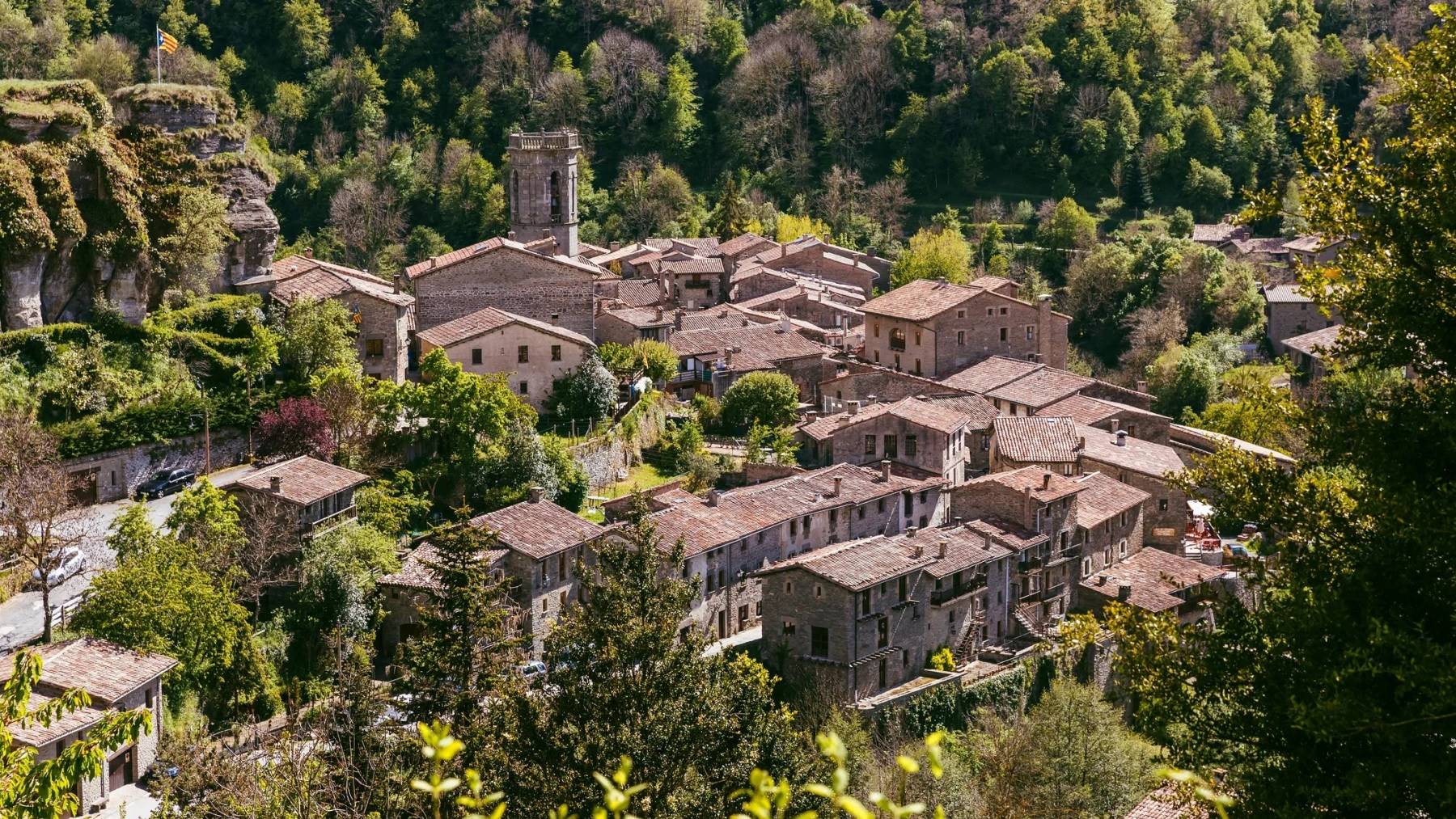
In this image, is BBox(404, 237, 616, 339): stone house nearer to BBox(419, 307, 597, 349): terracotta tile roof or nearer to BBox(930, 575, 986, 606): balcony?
BBox(419, 307, 597, 349): terracotta tile roof

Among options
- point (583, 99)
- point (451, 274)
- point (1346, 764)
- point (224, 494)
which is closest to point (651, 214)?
point (583, 99)

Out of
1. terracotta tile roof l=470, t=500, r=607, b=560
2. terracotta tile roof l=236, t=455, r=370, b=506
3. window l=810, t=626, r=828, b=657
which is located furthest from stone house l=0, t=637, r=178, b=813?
window l=810, t=626, r=828, b=657

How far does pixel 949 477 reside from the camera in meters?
46.5

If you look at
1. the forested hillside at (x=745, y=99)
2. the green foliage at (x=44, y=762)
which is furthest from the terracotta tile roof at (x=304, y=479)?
the forested hillside at (x=745, y=99)

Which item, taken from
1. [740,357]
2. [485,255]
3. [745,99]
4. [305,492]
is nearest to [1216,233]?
[745,99]

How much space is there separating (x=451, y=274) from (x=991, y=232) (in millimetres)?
31634

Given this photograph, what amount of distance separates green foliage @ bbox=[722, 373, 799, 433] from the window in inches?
482

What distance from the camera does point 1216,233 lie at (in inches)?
3017

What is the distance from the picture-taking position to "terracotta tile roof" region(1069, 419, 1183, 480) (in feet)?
154

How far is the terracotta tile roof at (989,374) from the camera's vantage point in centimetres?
5281

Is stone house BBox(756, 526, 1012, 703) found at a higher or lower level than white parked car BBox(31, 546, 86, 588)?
lower

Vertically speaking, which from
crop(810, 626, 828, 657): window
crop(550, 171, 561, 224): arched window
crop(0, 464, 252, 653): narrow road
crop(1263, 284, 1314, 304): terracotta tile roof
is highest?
crop(550, 171, 561, 224): arched window

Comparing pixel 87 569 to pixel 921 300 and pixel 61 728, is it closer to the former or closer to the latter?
pixel 61 728

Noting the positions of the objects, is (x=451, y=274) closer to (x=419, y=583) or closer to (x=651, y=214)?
(x=419, y=583)
